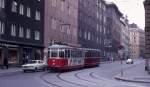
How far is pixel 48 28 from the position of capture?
61000 mm

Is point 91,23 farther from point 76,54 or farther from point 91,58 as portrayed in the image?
point 76,54

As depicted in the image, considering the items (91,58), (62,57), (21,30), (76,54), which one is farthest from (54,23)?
(62,57)

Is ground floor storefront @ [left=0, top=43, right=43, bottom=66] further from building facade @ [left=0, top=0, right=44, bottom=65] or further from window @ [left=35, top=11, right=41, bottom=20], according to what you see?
window @ [left=35, top=11, right=41, bottom=20]

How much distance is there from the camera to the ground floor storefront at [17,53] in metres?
46.2

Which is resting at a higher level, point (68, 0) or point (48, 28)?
point (68, 0)

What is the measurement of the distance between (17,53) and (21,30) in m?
3.46

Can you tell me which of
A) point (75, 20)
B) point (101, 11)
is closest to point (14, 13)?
point (75, 20)

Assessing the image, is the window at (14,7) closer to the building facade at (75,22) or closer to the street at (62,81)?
the building facade at (75,22)

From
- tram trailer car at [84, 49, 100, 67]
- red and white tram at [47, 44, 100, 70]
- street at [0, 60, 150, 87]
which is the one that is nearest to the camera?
street at [0, 60, 150, 87]

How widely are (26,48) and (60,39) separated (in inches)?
610

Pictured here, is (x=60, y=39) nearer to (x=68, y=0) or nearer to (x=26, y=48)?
(x=68, y=0)

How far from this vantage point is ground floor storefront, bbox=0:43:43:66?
4617cm

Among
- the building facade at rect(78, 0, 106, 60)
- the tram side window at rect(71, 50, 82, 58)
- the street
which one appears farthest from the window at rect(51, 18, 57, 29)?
the street

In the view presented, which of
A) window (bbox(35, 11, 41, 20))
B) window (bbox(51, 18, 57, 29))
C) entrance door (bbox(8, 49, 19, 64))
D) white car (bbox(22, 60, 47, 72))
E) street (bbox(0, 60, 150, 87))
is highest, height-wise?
window (bbox(35, 11, 41, 20))
